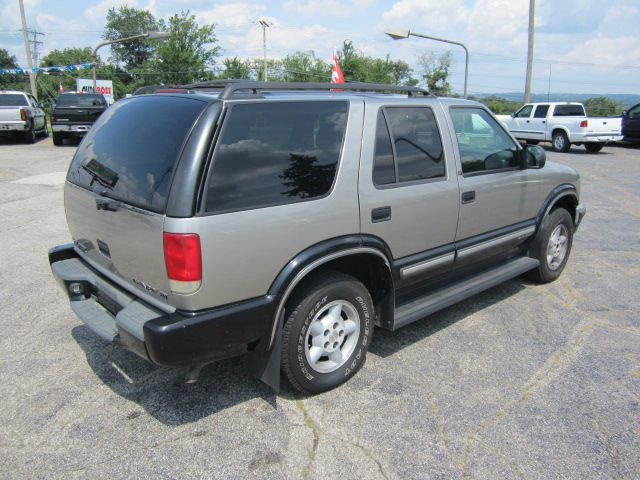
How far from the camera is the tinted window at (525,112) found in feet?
66.6

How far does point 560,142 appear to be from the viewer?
19172 millimetres

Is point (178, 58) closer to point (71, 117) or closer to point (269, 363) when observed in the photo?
point (71, 117)

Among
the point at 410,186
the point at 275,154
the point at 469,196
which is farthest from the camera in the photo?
the point at 469,196

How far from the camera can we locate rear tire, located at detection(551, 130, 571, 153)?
1893cm

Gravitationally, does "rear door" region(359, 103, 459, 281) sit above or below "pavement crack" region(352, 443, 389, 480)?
above

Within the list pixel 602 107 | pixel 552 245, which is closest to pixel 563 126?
pixel 602 107

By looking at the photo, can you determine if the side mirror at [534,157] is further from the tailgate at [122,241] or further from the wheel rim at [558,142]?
the wheel rim at [558,142]

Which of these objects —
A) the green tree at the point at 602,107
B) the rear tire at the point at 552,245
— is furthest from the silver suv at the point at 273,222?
the green tree at the point at 602,107

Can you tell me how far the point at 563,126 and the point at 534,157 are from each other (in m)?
16.1

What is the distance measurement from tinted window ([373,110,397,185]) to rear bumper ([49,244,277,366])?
114cm

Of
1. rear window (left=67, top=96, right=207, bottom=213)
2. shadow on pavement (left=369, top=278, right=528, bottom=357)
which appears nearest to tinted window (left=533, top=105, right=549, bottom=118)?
shadow on pavement (left=369, top=278, right=528, bottom=357)

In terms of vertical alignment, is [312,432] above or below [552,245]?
below

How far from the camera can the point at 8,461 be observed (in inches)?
107

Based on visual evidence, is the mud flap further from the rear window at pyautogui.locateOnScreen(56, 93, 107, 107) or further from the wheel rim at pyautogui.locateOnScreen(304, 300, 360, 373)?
the rear window at pyautogui.locateOnScreen(56, 93, 107, 107)
